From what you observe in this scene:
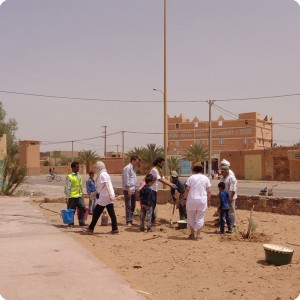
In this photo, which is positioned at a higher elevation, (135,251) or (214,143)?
(214,143)

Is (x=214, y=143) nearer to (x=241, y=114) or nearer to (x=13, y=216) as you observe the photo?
(x=241, y=114)

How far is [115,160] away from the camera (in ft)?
189

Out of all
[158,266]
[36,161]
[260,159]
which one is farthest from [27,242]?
[36,161]

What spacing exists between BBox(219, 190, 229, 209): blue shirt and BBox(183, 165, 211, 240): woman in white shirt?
0.64 m

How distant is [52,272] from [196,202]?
3306mm

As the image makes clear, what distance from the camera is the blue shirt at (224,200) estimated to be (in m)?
8.16

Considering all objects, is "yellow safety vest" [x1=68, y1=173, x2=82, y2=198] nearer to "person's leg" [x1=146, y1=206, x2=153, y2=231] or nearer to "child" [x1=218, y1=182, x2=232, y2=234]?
"person's leg" [x1=146, y1=206, x2=153, y2=231]

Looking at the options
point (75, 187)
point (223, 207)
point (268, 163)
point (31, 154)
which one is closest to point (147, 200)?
point (223, 207)

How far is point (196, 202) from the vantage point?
748 cm

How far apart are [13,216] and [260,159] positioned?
3048 cm

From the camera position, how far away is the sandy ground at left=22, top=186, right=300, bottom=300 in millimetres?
4523

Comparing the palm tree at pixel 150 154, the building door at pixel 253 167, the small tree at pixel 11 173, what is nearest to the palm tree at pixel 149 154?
the palm tree at pixel 150 154

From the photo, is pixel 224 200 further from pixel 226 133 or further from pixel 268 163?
pixel 226 133

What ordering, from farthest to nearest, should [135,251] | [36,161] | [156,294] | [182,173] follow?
[36,161] < [182,173] < [135,251] < [156,294]
